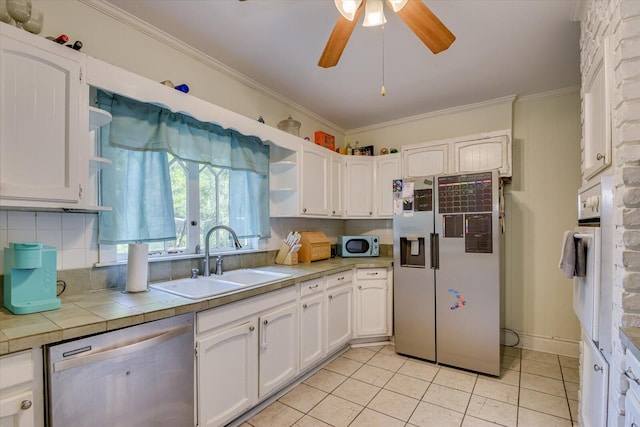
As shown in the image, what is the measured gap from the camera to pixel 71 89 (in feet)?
4.63

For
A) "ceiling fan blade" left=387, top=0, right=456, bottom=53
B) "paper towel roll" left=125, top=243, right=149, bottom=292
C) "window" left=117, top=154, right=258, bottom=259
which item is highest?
"ceiling fan blade" left=387, top=0, right=456, bottom=53

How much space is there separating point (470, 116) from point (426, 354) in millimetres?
2467

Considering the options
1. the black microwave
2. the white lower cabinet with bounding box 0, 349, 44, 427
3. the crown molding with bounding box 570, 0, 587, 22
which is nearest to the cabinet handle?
the crown molding with bounding box 570, 0, 587, 22

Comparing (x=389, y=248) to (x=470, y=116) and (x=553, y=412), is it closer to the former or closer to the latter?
(x=470, y=116)

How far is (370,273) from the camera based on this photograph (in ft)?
10.1

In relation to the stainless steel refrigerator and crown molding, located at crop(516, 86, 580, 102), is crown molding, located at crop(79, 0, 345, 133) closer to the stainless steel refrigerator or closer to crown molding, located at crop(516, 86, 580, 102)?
the stainless steel refrigerator

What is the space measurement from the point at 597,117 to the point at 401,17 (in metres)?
1.06

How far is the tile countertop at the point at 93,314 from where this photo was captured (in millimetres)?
1064

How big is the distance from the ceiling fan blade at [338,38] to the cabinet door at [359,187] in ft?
6.13

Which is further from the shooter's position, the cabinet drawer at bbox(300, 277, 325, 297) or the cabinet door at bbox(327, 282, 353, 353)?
the cabinet door at bbox(327, 282, 353, 353)

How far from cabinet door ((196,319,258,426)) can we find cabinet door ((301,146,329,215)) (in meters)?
1.35

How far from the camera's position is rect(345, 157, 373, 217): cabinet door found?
358cm

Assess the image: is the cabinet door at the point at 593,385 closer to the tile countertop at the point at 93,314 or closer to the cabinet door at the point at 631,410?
the cabinet door at the point at 631,410

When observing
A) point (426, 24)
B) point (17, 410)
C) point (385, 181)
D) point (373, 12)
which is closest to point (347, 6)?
point (373, 12)
